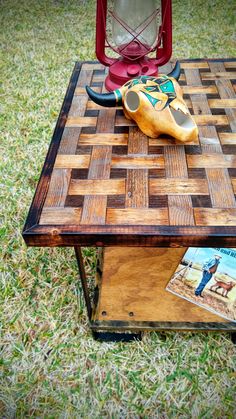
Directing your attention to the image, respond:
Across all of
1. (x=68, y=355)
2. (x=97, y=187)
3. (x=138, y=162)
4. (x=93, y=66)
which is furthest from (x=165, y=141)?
(x=68, y=355)

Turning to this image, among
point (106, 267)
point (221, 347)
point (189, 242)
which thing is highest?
point (189, 242)

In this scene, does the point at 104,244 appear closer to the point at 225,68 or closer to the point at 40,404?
the point at 40,404

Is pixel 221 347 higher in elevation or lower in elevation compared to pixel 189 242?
lower

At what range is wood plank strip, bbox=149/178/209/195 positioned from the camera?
622 mm

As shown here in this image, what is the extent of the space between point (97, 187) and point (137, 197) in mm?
78

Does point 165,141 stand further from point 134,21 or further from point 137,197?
point 134,21

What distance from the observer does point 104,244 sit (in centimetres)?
58

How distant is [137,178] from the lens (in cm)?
65

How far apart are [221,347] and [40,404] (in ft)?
1.42

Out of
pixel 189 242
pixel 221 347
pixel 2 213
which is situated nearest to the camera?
pixel 189 242

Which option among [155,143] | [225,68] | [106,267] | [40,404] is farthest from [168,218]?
[225,68]

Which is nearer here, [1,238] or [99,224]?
[99,224]

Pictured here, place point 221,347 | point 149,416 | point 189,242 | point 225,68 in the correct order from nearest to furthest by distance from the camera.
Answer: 1. point 189,242
2. point 149,416
3. point 221,347
4. point 225,68

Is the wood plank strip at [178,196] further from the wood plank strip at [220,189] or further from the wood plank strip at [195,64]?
the wood plank strip at [195,64]
